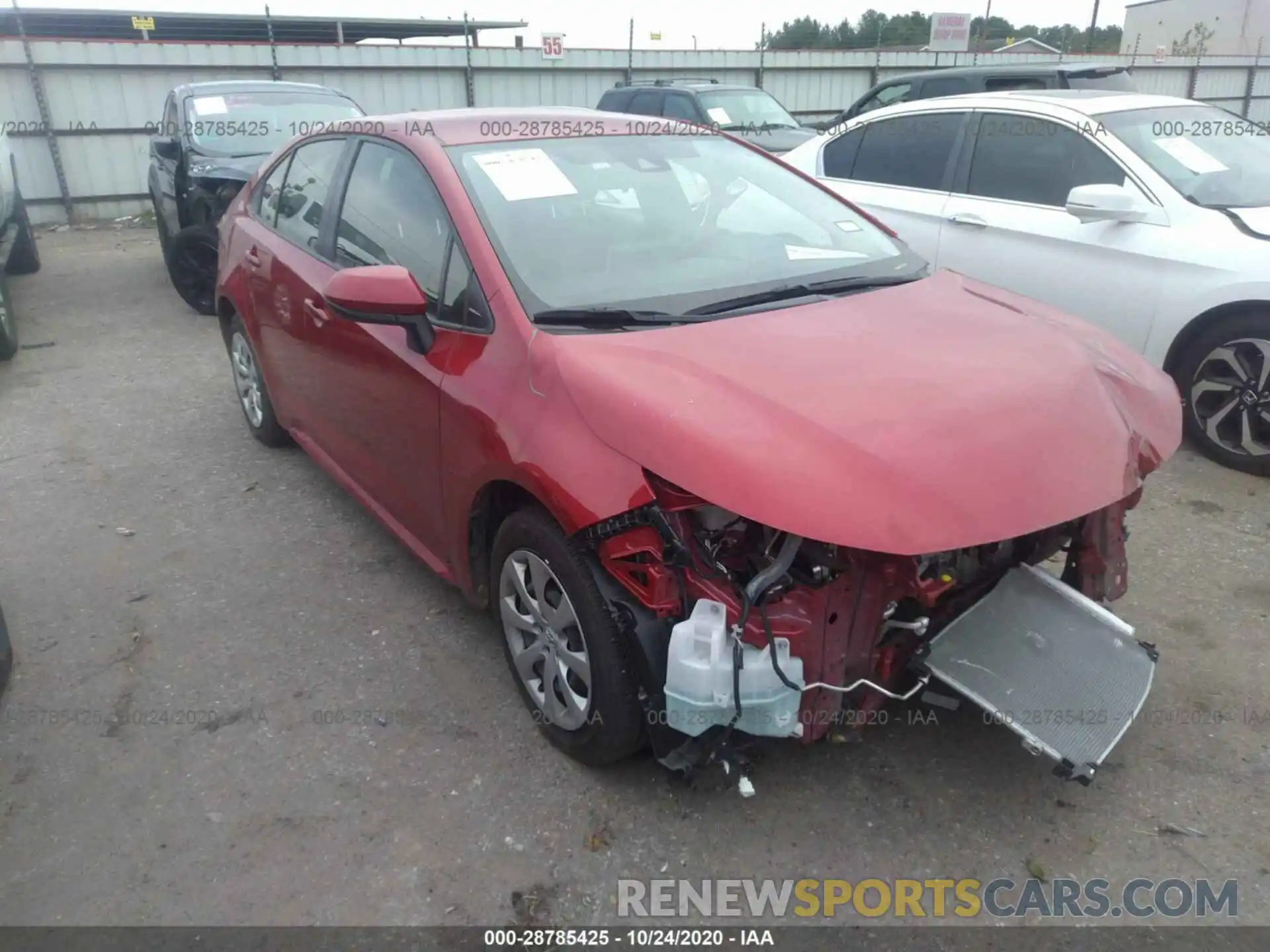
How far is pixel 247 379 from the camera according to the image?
4.95 meters

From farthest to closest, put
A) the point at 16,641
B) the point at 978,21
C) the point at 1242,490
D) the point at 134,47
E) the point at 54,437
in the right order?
1. the point at 978,21
2. the point at 134,47
3. the point at 54,437
4. the point at 1242,490
5. the point at 16,641

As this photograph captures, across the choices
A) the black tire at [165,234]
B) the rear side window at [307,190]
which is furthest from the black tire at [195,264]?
the rear side window at [307,190]

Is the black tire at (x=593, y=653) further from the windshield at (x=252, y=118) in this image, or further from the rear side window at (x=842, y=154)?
the windshield at (x=252, y=118)

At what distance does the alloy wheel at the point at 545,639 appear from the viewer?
98.1 inches

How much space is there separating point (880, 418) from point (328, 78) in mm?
14825

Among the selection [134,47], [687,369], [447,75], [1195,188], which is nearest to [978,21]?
[447,75]

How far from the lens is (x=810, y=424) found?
2141 mm

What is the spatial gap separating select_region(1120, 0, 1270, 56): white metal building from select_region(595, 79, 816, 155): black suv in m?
33.4

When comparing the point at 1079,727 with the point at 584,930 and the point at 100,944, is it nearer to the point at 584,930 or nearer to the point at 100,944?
the point at 584,930

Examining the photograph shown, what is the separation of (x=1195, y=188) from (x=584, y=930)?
14.9 ft

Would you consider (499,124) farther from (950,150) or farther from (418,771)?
(950,150)

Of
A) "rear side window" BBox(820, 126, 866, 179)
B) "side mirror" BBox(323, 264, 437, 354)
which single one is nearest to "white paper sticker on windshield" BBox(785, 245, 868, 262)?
"side mirror" BBox(323, 264, 437, 354)

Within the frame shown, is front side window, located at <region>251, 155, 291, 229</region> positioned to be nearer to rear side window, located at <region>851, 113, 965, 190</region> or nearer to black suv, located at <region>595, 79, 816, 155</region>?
rear side window, located at <region>851, 113, 965, 190</region>

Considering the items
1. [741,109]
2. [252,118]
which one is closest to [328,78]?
[741,109]
